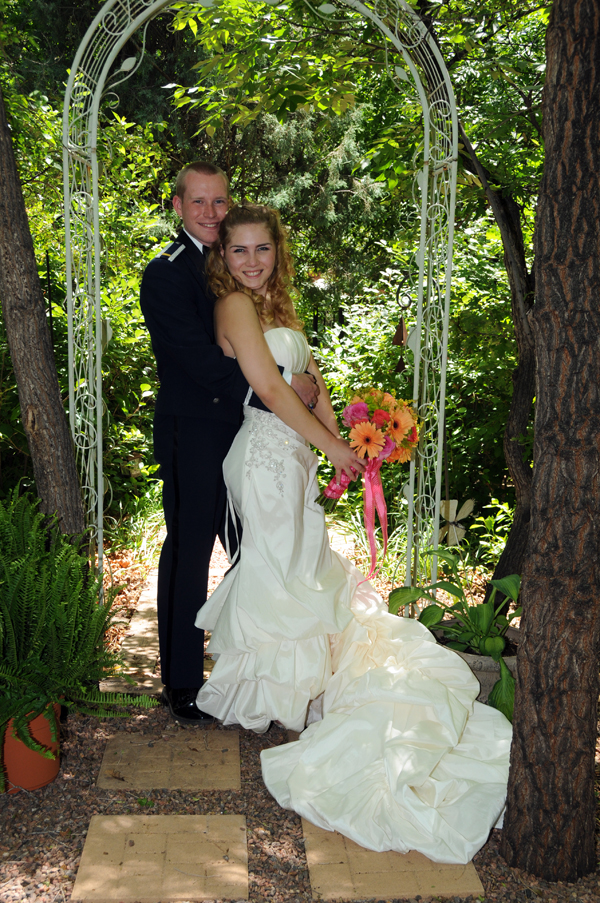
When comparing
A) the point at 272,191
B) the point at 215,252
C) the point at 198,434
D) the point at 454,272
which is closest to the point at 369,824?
the point at 198,434

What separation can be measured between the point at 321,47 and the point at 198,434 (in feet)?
6.71

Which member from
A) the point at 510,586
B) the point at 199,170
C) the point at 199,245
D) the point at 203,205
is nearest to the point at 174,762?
the point at 510,586

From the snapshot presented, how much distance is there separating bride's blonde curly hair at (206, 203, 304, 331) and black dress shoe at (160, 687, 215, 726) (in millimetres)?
1493

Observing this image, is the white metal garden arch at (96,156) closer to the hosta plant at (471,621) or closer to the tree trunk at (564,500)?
the hosta plant at (471,621)

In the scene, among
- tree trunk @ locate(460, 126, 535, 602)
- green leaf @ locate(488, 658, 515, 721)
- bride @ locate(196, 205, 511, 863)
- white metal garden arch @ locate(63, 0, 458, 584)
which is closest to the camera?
bride @ locate(196, 205, 511, 863)

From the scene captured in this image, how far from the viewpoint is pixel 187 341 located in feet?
8.75

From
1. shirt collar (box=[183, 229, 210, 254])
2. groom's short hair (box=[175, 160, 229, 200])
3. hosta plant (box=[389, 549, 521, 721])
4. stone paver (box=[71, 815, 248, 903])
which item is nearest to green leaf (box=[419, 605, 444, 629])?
hosta plant (box=[389, 549, 521, 721])

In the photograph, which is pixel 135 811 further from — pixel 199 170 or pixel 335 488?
pixel 199 170

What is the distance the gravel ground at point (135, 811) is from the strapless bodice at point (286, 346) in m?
1.45

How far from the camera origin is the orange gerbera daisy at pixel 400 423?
110 inches

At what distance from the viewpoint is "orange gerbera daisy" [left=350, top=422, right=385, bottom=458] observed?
2.75 metres

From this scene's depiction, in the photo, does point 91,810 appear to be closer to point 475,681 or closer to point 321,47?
point 475,681

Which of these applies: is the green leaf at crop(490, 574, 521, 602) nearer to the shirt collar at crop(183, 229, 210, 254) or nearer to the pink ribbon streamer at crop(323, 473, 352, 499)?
the pink ribbon streamer at crop(323, 473, 352, 499)

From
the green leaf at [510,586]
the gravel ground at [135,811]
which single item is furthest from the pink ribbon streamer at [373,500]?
the gravel ground at [135,811]
